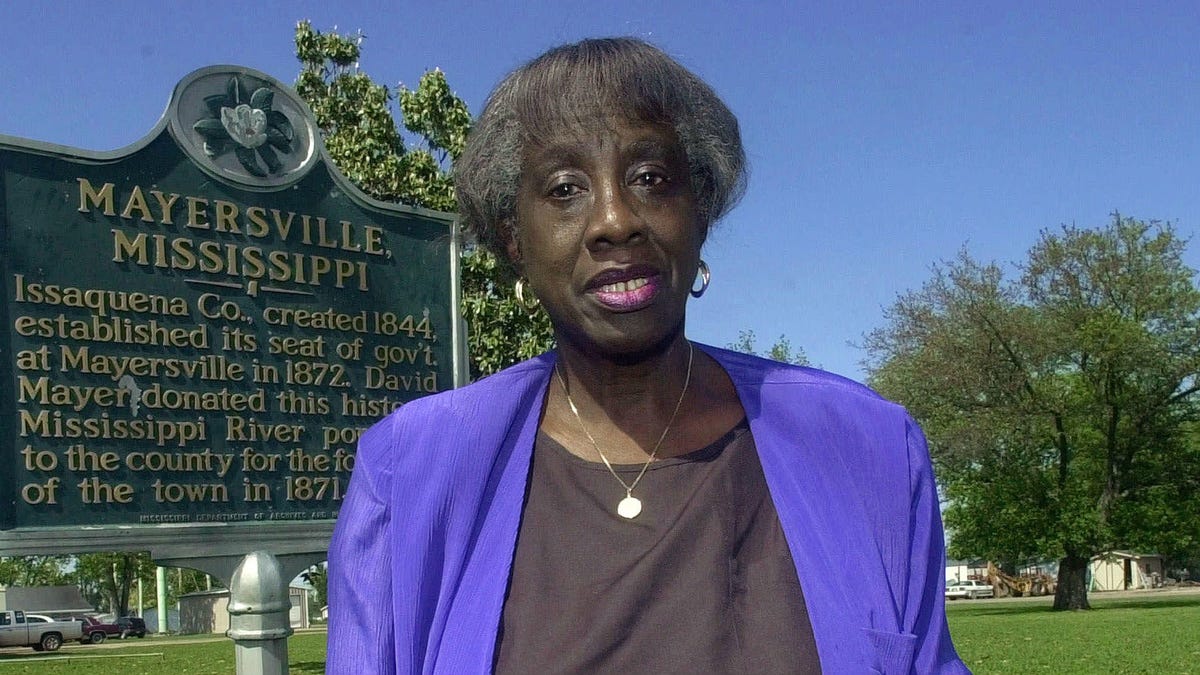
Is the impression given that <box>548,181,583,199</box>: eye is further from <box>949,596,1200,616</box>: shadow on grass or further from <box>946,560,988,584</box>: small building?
<box>946,560,988,584</box>: small building

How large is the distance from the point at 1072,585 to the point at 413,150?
2558 centimetres

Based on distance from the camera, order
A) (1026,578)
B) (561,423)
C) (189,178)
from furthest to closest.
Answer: (1026,578), (189,178), (561,423)

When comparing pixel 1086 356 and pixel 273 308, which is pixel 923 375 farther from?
pixel 273 308

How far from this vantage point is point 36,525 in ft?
13.2

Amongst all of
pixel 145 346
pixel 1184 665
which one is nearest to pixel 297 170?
pixel 145 346

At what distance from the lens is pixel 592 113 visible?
1.94 meters

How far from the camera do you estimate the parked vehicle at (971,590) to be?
209 feet

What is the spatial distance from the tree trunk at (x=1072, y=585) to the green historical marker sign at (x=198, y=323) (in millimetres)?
29955

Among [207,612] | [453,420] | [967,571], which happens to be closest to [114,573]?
[207,612]

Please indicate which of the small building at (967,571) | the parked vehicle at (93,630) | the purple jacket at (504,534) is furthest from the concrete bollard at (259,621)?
the small building at (967,571)

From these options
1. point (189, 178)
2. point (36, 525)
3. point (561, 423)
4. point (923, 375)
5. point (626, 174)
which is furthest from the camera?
point (923, 375)

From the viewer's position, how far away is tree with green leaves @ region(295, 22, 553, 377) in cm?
1138

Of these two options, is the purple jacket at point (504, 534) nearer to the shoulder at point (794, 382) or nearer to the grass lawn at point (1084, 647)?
the shoulder at point (794, 382)

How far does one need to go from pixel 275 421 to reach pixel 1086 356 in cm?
3066
